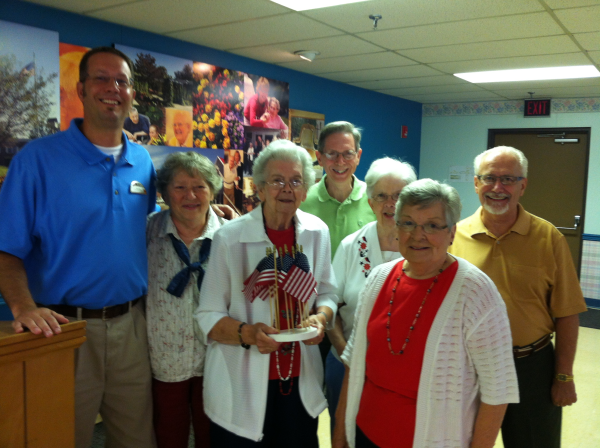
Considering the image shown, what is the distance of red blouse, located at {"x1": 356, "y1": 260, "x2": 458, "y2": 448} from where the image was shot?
1411mm

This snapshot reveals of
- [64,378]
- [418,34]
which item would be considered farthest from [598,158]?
[64,378]

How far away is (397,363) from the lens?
56.9 inches

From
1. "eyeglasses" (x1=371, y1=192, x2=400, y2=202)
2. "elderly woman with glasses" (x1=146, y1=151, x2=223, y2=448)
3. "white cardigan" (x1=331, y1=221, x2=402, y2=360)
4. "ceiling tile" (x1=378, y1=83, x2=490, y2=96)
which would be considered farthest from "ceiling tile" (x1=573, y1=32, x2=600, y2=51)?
"elderly woman with glasses" (x1=146, y1=151, x2=223, y2=448)

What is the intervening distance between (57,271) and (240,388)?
28.7 inches

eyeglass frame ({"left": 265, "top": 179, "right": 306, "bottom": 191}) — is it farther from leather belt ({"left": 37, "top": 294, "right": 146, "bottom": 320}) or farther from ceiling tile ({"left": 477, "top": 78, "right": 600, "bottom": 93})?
Answer: ceiling tile ({"left": 477, "top": 78, "right": 600, "bottom": 93})

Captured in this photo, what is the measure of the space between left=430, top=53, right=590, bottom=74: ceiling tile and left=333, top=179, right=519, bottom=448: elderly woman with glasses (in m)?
3.37

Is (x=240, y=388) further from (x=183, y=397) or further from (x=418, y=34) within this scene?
(x=418, y=34)

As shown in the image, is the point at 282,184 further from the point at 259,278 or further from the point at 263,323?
the point at 263,323

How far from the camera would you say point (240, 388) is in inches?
65.0

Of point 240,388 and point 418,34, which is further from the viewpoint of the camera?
point 418,34

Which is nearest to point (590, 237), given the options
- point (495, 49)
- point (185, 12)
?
point (495, 49)

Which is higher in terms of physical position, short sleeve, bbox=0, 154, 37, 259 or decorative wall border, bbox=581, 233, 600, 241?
short sleeve, bbox=0, 154, 37, 259

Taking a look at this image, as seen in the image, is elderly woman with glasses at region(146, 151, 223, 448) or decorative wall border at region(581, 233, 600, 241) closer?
elderly woman with glasses at region(146, 151, 223, 448)

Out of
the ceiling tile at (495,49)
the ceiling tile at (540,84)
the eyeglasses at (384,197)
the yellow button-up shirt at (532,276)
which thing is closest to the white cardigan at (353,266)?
the eyeglasses at (384,197)
